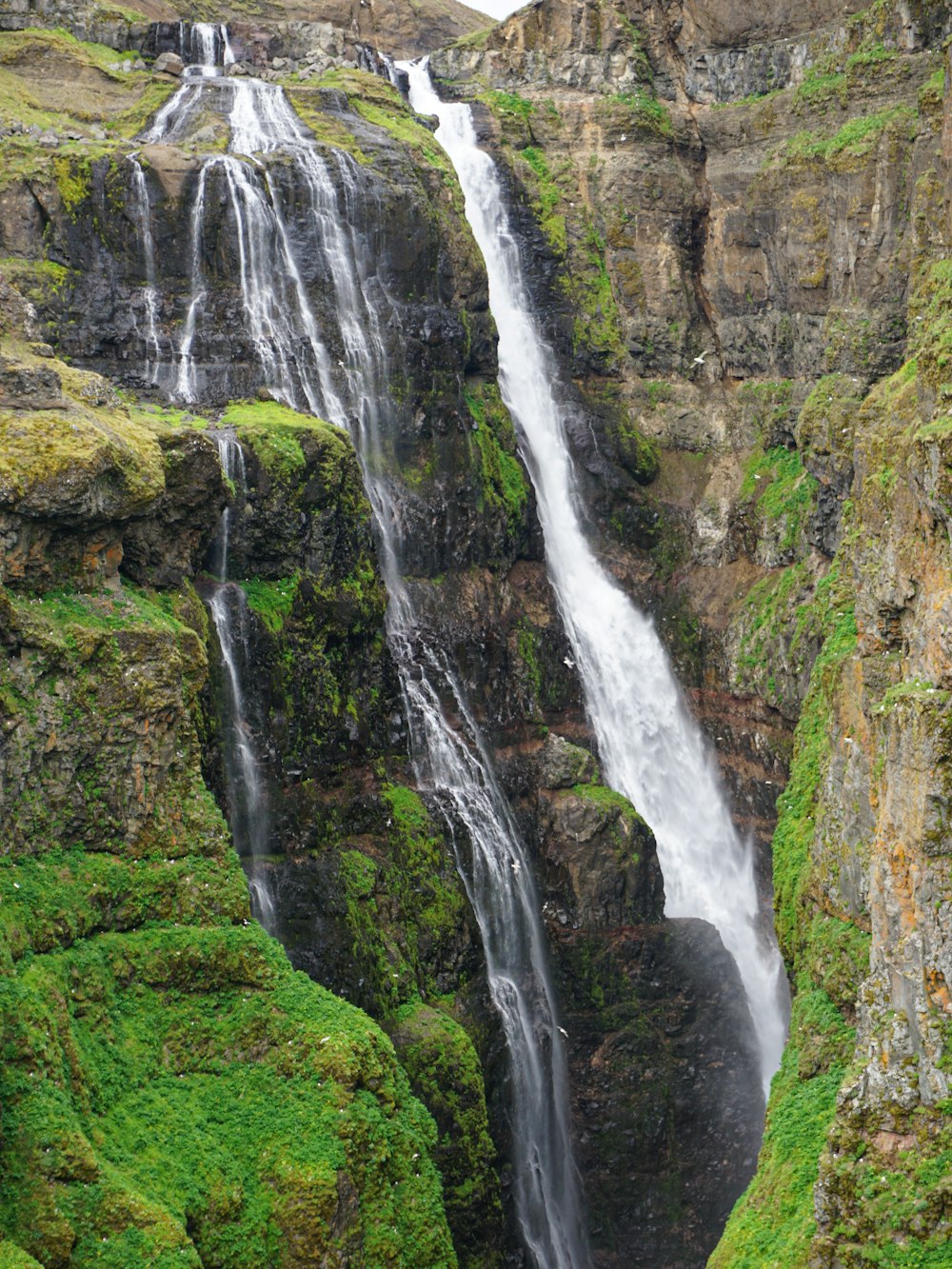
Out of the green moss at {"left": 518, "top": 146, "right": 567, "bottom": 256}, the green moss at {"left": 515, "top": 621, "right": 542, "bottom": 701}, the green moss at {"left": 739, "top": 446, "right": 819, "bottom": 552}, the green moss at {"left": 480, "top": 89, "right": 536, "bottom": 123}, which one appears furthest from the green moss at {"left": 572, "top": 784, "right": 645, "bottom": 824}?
the green moss at {"left": 480, "top": 89, "right": 536, "bottom": 123}

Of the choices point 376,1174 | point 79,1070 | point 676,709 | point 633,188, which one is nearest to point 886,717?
point 376,1174

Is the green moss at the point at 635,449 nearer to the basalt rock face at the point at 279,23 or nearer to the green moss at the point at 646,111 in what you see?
the green moss at the point at 646,111

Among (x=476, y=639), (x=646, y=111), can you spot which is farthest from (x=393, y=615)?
(x=646, y=111)

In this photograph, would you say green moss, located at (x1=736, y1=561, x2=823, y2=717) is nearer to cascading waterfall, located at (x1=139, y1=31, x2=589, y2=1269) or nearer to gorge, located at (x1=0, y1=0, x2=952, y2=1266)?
gorge, located at (x1=0, y1=0, x2=952, y2=1266)

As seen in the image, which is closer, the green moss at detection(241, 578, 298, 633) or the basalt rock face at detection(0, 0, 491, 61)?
the green moss at detection(241, 578, 298, 633)

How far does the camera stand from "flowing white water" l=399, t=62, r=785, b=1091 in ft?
112

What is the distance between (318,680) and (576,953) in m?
8.73

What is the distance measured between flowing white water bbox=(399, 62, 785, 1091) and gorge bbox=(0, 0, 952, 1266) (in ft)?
0.45

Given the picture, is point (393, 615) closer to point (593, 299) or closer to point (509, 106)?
point (593, 299)

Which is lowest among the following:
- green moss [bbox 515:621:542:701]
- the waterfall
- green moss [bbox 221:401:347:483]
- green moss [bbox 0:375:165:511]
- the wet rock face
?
the wet rock face

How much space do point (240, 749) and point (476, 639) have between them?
8.88 meters

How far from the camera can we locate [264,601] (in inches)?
1076

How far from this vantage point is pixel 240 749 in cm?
2628

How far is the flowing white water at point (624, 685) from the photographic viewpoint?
1345 inches
